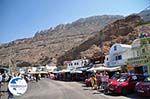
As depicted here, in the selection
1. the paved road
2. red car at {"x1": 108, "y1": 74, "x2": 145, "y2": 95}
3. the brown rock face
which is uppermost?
the brown rock face

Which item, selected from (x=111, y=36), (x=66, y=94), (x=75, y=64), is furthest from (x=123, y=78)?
(x=111, y=36)

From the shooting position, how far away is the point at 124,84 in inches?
871

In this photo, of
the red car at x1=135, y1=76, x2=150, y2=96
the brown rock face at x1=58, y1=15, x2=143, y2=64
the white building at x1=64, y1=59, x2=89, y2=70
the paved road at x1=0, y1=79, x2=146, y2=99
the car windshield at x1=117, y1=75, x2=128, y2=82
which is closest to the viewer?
the red car at x1=135, y1=76, x2=150, y2=96

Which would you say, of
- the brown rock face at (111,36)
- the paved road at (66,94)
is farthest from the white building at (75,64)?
the paved road at (66,94)

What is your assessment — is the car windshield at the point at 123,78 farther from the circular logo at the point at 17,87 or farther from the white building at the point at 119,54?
the white building at the point at 119,54

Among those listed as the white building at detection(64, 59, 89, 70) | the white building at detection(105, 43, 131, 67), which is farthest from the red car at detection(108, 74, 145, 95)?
the white building at detection(64, 59, 89, 70)

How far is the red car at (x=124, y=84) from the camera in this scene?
71.9 ft

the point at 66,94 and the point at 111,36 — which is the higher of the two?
the point at 111,36

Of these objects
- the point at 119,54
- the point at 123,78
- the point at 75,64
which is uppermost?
the point at 75,64

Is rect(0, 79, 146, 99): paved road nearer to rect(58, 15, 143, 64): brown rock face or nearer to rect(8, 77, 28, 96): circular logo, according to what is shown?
rect(8, 77, 28, 96): circular logo

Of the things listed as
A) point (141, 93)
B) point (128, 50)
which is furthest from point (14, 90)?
point (128, 50)

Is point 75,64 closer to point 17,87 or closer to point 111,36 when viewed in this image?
point 111,36

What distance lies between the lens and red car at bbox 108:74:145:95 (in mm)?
21906

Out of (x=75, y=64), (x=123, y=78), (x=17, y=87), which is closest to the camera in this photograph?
(x=17, y=87)
